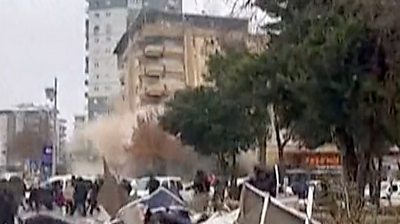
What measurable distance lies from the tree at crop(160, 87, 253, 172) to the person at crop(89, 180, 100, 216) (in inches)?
193

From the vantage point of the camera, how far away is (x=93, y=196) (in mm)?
14125

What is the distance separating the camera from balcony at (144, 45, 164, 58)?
2231cm

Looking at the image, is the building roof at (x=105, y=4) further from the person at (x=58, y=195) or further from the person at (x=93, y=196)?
the person at (x=93, y=196)

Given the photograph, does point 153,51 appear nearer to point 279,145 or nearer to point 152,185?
point 279,145

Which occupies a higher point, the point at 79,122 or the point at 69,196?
the point at 79,122

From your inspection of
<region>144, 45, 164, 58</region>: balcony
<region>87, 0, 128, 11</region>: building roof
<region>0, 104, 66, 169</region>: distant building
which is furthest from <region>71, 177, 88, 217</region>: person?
<region>144, 45, 164, 58</region>: balcony

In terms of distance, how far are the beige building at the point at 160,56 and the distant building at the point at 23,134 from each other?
2598mm

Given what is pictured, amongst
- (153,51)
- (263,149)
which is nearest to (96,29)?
(153,51)

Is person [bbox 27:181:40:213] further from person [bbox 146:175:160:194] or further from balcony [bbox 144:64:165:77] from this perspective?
balcony [bbox 144:64:165:77]

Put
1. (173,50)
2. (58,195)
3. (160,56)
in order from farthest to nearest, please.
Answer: (173,50), (160,56), (58,195)

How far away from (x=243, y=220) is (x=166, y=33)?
17158mm

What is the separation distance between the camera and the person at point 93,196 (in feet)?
44.1

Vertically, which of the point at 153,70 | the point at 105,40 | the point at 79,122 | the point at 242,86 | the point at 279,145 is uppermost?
the point at 105,40

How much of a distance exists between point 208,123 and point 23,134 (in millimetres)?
4378
